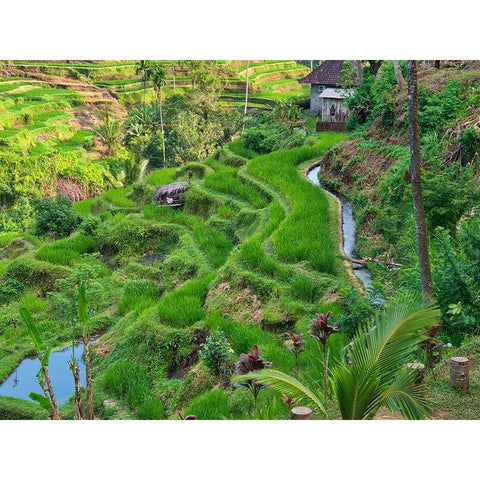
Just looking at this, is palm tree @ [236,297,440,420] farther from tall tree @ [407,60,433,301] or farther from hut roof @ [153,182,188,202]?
hut roof @ [153,182,188,202]

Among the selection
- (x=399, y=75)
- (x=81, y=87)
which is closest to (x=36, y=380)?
(x=81, y=87)

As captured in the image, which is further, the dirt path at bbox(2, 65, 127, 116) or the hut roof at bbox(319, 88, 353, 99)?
the hut roof at bbox(319, 88, 353, 99)

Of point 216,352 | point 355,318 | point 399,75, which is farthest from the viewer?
point 399,75

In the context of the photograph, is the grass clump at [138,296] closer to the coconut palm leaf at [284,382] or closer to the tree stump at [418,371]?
the coconut palm leaf at [284,382]

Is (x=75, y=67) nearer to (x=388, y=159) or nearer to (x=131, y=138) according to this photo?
(x=131, y=138)

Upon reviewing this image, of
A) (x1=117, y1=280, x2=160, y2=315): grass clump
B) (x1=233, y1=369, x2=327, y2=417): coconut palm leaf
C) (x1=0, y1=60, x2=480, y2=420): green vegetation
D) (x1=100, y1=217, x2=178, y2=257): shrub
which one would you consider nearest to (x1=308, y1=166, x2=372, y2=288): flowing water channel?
(x1=0, y1=60, x2=480, y2=420): green vegetation

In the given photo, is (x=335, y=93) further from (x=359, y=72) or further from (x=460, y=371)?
(x=460, y=371)
